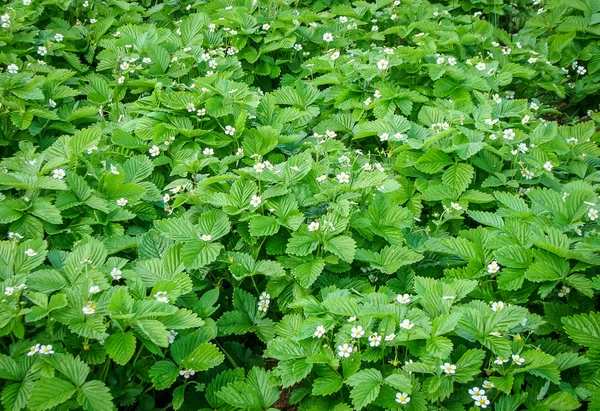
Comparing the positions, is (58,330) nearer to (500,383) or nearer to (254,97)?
(500,383)

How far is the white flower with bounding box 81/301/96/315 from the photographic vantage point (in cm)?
217

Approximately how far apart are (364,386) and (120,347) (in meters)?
0.86

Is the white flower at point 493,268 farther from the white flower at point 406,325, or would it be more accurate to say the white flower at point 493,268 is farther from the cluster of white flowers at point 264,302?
the cluster of white flowers at point 264,302

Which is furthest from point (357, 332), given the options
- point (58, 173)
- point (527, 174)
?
point (58, 173)

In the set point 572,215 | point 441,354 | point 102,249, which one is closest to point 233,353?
point 102,249

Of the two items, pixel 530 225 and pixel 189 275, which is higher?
pixel 530 225

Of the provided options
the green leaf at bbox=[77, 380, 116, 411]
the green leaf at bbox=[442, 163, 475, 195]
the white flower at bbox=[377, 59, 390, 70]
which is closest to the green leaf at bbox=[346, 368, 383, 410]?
the green leaf at bbox=[77, 380, 116, 411]

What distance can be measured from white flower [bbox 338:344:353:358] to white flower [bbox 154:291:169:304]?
66 centimetres

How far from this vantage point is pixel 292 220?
2.65 metres

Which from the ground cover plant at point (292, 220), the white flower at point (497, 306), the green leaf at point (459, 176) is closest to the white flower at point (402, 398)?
the ground cover plant at point (292, 220)

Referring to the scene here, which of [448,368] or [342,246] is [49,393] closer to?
[342,246]

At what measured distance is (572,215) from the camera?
272cm

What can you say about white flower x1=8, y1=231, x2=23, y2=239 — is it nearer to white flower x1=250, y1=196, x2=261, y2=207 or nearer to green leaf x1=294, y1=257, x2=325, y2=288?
white flower x1=250, y1=196, x2=261, y2=207

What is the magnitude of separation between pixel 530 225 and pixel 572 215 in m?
0.19
